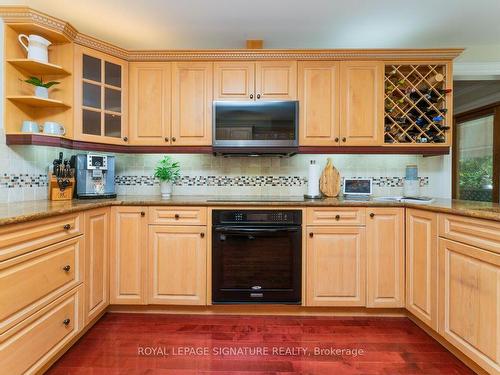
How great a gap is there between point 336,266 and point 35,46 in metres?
2.81

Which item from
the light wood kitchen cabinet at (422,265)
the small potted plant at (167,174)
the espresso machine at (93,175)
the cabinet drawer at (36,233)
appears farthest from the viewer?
the small potted plant at (167,174)

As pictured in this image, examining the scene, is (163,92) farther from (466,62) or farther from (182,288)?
(466,62)

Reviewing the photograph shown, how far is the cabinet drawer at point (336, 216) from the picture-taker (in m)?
2.11

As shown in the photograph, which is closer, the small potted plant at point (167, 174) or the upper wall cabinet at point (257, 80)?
the upper wall cabinet at point (257, 80)

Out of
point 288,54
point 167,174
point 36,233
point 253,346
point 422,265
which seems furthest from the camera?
point 167,174

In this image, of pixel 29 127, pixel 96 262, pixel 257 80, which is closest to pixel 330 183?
pixel 257 80

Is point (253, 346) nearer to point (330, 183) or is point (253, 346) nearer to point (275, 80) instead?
point (330, 183)

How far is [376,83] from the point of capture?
2363mm

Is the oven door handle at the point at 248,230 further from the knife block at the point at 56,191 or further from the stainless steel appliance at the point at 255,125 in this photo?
the knife block at the point at 56,191

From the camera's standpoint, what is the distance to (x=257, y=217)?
2107 millimetres

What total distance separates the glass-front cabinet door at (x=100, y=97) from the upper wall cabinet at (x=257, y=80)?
85 cm

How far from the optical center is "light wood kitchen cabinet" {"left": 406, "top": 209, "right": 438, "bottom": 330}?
70.9 inches

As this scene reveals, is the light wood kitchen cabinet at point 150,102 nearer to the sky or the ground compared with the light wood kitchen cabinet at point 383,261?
nearer to the sky

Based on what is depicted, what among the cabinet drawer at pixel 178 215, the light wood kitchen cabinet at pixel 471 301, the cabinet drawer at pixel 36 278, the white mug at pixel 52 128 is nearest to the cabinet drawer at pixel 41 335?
the cabinet drawer at pixel 36 278
